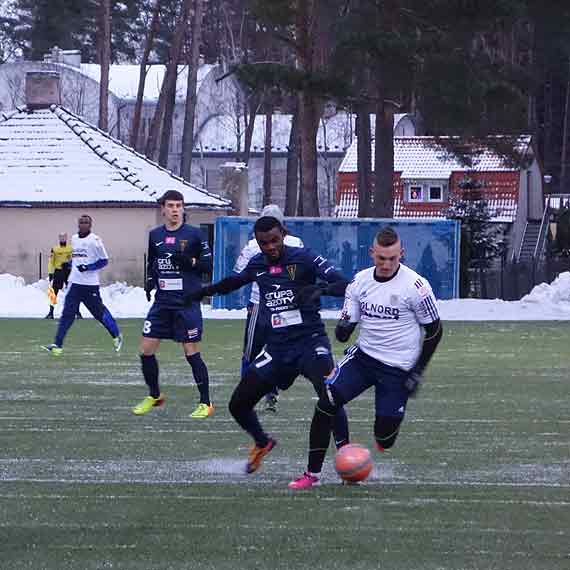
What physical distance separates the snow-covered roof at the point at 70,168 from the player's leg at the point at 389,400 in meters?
33.2

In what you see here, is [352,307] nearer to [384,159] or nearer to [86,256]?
[86,256]

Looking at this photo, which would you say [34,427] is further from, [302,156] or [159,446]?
[302,156]

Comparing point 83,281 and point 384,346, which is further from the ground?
point 384,346

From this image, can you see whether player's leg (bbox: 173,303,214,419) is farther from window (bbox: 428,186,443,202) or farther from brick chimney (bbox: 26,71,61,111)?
window (bbox: 428,186,443,202)

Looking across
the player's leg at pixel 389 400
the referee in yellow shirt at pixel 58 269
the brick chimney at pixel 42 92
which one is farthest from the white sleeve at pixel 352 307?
the brick chimney at pixel 42 92

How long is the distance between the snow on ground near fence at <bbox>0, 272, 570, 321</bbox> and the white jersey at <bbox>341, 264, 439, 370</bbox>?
22.9m

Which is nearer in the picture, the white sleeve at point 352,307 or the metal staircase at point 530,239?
the white sleeve at point 352,307

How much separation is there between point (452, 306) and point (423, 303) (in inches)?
995

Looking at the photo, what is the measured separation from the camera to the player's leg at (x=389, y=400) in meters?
10.1

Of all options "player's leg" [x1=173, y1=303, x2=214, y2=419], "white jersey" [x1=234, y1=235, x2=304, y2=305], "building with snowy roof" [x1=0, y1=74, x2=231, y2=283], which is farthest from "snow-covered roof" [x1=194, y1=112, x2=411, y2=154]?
"player's leg" [x1=173, y1=303, x2=214, y2=419]

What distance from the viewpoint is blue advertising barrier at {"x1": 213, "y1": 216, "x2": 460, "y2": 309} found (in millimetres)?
35938

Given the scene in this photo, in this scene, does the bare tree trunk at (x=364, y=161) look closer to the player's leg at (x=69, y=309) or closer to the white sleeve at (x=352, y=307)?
the player's leg at (x=69, y=309)

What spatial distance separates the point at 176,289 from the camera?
13969mm

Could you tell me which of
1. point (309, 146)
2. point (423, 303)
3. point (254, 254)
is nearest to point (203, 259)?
point (254, 254)
